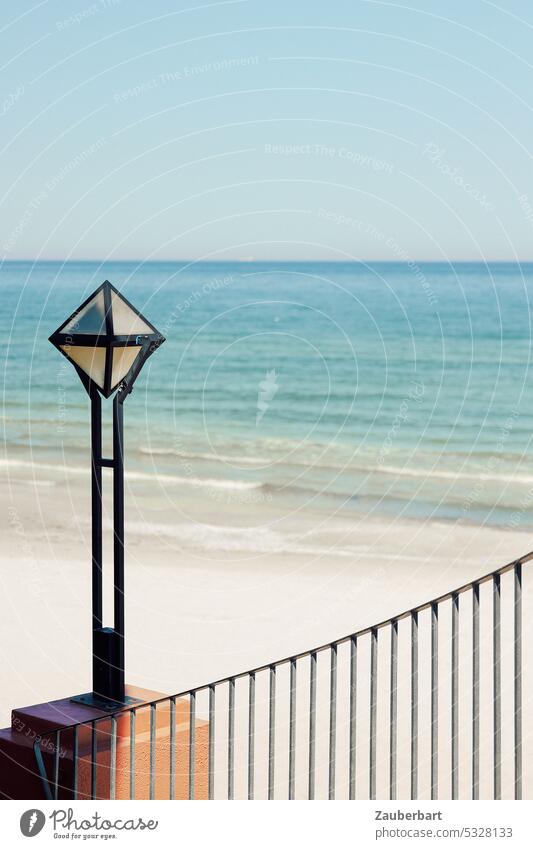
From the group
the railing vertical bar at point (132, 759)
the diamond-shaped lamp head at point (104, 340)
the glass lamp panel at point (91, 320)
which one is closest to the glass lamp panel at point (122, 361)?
the diamond-shaped lamp head at point (104, 340)

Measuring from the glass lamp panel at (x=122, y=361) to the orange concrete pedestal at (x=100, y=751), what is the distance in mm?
1710

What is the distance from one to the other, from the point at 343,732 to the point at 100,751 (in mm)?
3767

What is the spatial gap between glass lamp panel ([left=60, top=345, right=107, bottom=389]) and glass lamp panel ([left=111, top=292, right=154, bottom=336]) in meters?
0.15

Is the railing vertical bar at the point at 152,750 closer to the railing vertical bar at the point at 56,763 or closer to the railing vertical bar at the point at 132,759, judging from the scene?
the railing vertical bar at the point at 132,759

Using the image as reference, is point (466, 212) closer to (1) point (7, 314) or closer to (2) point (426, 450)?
(1) point (7, 314)

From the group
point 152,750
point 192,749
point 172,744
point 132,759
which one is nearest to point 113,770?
point 132,759

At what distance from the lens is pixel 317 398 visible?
133ft

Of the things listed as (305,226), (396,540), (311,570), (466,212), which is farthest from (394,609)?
(466,212)

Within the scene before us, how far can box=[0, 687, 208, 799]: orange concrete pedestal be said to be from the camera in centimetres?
615

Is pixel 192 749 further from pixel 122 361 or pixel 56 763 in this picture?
pixel 122 361

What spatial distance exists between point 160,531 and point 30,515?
2.02 metres

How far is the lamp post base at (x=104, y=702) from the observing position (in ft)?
21.6

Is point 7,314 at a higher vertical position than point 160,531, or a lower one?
higher

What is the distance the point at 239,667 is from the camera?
11086 millimetres
